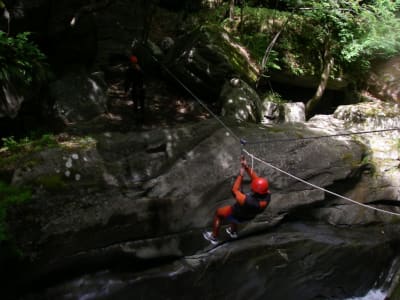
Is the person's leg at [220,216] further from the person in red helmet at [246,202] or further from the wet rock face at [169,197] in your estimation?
the wet rock face at [169,197]

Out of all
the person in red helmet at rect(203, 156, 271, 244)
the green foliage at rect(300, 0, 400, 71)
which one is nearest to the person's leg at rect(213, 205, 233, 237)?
the person in red helmet at rect(203, 156, 271, 244)

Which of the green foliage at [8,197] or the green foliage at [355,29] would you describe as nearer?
the green foliage at [8,197]

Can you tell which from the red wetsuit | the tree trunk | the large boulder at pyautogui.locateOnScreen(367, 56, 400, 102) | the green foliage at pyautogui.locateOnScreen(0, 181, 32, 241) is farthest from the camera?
the large boulder at pyautogui.locateOnScreen(367, 56, 400, 102)

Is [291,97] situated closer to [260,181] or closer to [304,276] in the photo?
[304,276]

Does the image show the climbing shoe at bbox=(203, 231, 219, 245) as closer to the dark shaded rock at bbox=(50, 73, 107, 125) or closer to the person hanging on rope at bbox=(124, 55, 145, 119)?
the person hanging on rope at bbox=(124, 55, 145, 119)

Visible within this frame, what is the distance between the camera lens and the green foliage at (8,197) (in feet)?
16.7

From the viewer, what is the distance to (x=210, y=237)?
6379 mm

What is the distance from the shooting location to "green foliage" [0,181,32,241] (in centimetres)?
510

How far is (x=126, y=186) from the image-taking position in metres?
6.10

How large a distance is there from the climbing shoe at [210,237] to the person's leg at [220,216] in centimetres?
13

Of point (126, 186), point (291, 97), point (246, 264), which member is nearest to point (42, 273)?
point (126, 186)

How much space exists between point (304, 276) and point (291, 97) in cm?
719

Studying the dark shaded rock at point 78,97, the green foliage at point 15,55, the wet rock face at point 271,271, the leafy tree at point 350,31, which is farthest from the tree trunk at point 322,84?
the green foliage at point 15,55

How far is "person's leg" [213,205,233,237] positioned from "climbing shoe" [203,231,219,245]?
128mm
